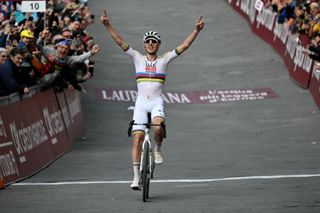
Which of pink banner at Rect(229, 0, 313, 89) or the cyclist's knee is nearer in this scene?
the cyclist's knee

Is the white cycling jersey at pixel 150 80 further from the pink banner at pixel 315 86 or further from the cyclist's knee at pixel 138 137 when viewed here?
the pink banner at pixel 315 86

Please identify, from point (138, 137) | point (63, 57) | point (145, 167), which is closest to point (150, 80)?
point (138, 137)

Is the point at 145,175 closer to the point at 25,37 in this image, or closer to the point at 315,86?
the point at 25,37

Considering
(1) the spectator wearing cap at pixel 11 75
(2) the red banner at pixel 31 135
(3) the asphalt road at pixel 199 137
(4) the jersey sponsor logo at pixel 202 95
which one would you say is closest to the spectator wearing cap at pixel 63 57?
(2) the red banner at pixel 31 135

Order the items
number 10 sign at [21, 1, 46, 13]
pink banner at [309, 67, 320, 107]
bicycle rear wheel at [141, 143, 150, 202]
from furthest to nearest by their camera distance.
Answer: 1. pink banner at [309, 67, 320, 107]
2. number 10 sign at [21, 1, 46, 13]
3. bicycle rear wheel at [141, 143, 150, 202]

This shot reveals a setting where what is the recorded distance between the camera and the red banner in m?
18.5

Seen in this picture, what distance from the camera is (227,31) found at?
42719 millimetres

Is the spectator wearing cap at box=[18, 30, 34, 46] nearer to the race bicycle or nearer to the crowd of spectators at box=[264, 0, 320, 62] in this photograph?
the race bicycle

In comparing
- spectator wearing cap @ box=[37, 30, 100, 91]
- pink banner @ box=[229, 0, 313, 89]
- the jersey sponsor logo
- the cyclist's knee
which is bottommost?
the jersey sponsor logo

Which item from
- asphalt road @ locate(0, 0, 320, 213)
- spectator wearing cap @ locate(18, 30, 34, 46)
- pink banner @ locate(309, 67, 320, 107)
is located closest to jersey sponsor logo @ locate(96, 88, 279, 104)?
asphalt road @ locate(0, 0, 320, 213)

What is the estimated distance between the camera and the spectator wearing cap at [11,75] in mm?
19500

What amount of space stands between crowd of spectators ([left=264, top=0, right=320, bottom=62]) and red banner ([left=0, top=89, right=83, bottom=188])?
5.85 m

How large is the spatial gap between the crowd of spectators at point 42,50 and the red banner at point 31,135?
1.34 ft

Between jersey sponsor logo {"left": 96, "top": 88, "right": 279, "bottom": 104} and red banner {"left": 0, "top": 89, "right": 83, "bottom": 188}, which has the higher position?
red banner {"left": 0, "top": 89, "right": 83, "bottom": 188}
